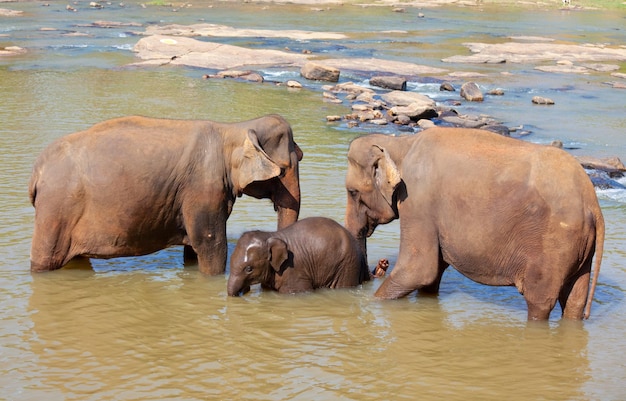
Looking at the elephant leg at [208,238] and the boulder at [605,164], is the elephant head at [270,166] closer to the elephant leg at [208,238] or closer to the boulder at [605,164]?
the elephant leg at [208,238]

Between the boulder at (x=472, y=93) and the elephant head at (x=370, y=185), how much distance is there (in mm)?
14025

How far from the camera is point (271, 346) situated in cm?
777

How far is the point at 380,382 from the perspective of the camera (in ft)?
23.4

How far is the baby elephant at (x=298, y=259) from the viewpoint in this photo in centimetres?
854

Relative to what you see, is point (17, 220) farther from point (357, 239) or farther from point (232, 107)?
point (232, 107)

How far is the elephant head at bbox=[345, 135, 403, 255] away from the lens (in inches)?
318

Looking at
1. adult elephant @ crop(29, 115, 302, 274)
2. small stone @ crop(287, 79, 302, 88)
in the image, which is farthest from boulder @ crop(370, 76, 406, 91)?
adult elephant @ crop(29, 115, 302, 274)

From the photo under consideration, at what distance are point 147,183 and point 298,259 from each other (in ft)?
5.30

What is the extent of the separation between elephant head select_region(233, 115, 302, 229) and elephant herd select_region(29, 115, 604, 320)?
0.04 feet

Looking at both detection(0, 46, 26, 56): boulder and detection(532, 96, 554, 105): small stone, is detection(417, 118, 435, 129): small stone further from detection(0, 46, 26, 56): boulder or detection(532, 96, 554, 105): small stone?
detection(0, 46, 26, 56): boulder

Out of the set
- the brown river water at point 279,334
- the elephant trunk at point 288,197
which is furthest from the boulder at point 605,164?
the elephant trunk at point 288,197

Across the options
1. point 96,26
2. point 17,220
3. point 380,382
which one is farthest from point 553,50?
point 380,382

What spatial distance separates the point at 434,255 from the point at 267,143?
81.5 inches

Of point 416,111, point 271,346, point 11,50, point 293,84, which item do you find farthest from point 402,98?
point 11,50
